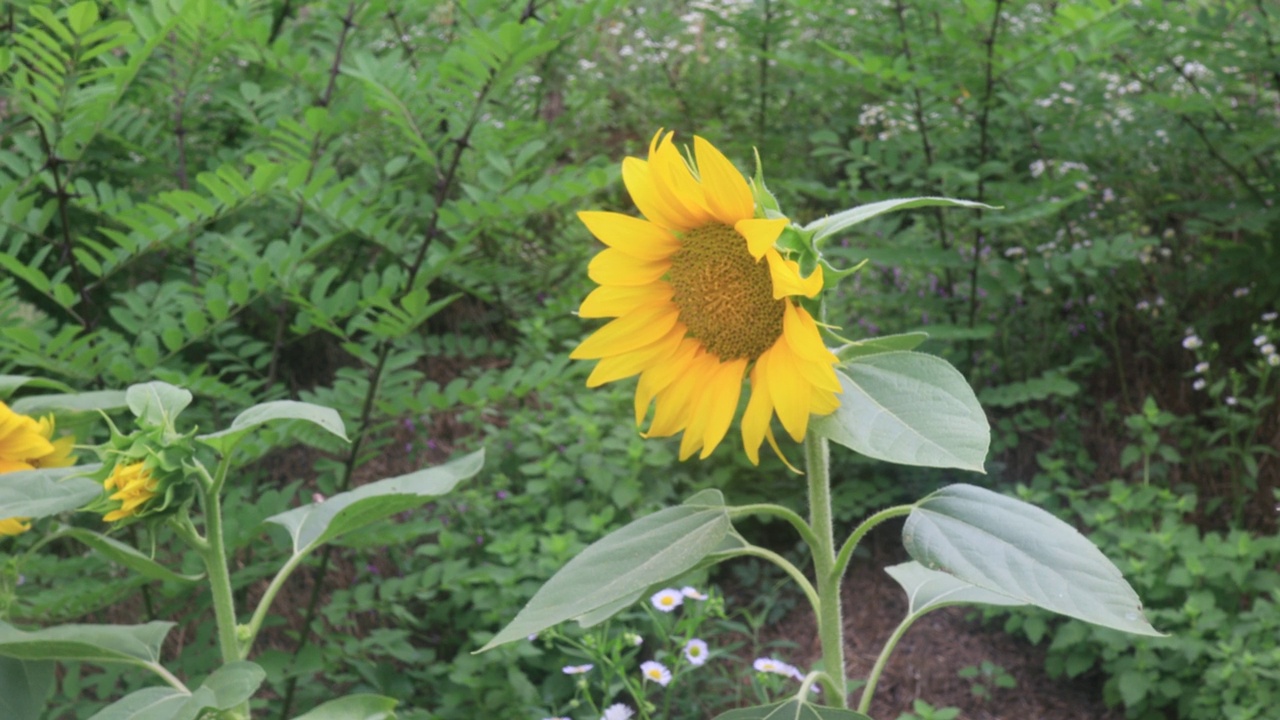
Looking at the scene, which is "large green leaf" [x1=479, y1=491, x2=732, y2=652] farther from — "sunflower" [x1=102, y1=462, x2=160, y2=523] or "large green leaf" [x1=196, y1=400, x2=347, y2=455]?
"sunflower" [x1=102, y1=462, x2=160, y2=523]

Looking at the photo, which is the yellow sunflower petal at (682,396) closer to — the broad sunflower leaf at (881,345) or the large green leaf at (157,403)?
the broad sunflower leaf at (881,345)

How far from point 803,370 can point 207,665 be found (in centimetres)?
143

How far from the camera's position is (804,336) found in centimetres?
84

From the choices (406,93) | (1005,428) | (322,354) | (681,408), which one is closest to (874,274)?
(1005,428)

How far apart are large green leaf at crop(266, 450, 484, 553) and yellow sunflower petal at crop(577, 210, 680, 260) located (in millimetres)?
371

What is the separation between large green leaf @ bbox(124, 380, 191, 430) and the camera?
112 cm

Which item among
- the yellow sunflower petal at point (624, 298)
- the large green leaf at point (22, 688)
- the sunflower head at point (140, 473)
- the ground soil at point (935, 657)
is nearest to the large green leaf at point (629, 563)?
the yellow sunflower petal at point (624, 298)

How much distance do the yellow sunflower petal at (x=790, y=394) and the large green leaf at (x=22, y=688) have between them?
0.89 meters

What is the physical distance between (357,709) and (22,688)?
1.29 feet

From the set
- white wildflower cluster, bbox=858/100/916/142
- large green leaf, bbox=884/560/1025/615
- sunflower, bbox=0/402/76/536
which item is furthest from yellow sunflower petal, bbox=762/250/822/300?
white wildflower cluster, bbox=858/100/916/142

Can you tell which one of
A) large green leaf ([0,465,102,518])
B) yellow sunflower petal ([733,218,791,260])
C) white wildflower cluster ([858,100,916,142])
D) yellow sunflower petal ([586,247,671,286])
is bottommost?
white wildflower cluster ([858,100,916,142])

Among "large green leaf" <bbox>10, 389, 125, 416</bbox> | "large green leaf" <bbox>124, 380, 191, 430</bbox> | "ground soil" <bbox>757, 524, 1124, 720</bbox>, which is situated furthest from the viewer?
"ground soil" <bbox>757, 524, 1124, 720</bbox>

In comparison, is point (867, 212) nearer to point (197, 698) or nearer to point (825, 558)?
point (825, 558)

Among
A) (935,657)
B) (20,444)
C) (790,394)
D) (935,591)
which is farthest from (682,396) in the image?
(935,657)
